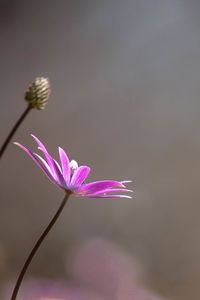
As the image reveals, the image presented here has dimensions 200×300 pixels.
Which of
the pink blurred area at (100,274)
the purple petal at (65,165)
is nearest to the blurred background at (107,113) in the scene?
the pink blurred area at (100,274)

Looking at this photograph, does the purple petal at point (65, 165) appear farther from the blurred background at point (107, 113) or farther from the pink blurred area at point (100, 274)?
the blurred background at point (107, 113)

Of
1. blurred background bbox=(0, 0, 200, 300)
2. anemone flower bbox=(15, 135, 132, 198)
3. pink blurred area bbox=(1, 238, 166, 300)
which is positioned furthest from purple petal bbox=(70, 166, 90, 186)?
blurred background bbox=(0, 0, 200, 300)

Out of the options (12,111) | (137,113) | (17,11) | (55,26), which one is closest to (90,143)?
(137,113)

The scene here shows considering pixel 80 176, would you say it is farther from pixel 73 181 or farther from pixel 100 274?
pixel 100 274

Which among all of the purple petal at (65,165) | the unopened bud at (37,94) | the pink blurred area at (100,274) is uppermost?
the unopened bud at (37,94)

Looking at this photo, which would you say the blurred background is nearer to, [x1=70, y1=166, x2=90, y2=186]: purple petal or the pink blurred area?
the pink blurred area

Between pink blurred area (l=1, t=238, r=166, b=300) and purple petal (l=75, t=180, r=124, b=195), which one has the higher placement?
purple petal (l=75, t=180, r=124, b=195)
